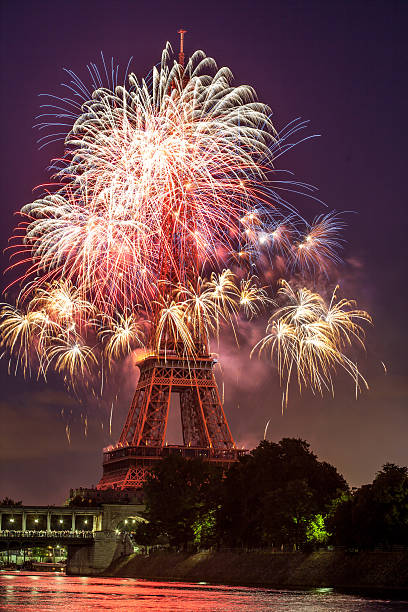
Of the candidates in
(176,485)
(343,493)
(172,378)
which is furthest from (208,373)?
(343,493)

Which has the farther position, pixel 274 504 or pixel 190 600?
pixel 274 504

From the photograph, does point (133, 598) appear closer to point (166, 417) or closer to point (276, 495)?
point (276, 495)

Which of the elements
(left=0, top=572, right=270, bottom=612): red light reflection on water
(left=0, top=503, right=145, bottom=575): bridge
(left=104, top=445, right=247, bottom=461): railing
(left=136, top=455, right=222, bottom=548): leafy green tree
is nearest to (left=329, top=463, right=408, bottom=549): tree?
(left=0, top=572, right=270, bottom=612): red light reflection on water

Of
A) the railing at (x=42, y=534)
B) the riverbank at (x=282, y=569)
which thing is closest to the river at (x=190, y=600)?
the riverbank at (x=282, y=569)

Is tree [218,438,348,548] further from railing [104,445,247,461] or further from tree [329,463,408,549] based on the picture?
railing [104,445,247,461]

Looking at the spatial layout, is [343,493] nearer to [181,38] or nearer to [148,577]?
[148,577]

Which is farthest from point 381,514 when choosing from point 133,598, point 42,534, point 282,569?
point 42,534
